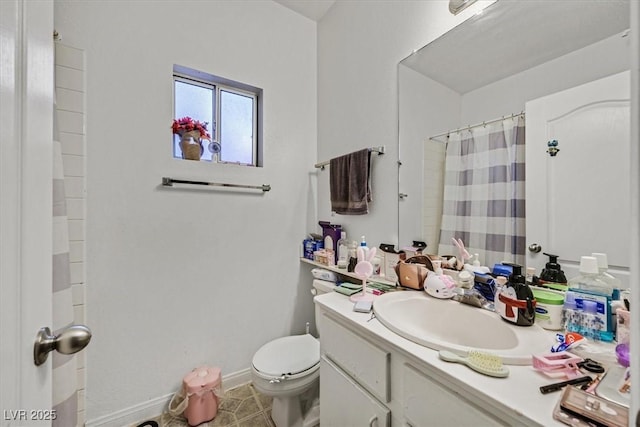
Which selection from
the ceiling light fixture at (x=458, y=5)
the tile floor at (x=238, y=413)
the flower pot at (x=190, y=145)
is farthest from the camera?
the flower pot at (x=190, y=145)

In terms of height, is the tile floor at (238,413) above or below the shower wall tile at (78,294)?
below

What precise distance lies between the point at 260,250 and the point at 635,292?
1.70 metres

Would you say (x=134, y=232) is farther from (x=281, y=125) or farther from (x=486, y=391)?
(x=486, y=391)

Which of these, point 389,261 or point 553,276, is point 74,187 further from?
point 553,276

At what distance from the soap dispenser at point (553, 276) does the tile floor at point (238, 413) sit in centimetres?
146

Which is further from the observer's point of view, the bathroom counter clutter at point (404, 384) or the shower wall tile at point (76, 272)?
the shower wall tile at point (76, 272)

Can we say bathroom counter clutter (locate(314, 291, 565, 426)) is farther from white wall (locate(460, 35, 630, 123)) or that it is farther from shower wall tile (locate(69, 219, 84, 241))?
shower wall tile (locate(69, 219, 84, 241))

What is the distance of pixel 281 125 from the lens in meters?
1.91

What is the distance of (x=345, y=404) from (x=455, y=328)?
0.48m

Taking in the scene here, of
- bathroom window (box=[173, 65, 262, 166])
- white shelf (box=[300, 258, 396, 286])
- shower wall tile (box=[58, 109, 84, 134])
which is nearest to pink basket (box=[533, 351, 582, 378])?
white shelf (box=[300, 258, 396, 286])

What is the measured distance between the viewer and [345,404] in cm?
96

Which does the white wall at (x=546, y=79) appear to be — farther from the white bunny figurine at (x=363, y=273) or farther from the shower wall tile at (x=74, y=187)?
the shower wall tile at (x=74, y=187)

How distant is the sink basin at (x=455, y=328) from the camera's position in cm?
70

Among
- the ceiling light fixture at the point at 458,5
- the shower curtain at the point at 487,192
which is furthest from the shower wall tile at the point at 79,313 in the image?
the ceiling light fixture at the point at 458,5
